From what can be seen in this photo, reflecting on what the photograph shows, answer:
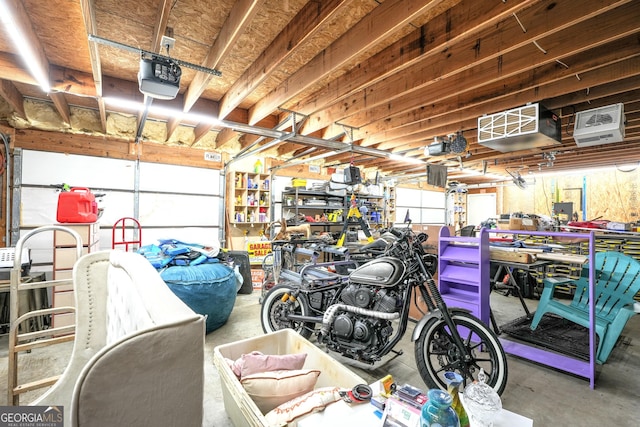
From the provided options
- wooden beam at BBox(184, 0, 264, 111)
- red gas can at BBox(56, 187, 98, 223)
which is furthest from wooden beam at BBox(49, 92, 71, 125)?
wooden beam at BBox(184, 0, 264, 111)

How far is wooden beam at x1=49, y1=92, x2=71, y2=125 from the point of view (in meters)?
3.45

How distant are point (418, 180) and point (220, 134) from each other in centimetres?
639

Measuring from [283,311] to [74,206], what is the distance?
2598mm

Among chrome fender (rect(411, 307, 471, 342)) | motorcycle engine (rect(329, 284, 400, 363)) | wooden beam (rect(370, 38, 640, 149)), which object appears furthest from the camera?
wooden beam (rect(370, 38, 640, 149))

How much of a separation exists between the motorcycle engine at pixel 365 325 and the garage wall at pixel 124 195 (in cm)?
373

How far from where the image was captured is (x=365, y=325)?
7.35 feet

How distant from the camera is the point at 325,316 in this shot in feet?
7.91

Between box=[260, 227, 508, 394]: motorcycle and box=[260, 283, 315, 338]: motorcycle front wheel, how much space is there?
5.9 inches

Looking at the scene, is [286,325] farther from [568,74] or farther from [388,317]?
[568,74]

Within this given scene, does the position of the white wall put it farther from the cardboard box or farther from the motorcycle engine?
the cardboard box

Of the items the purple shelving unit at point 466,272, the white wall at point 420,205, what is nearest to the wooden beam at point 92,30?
the purple shelving unit at point 466,272

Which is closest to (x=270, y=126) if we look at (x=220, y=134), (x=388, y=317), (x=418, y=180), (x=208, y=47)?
(x=220, y=134)

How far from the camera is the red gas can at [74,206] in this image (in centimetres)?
315

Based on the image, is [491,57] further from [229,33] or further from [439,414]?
[439,414]
